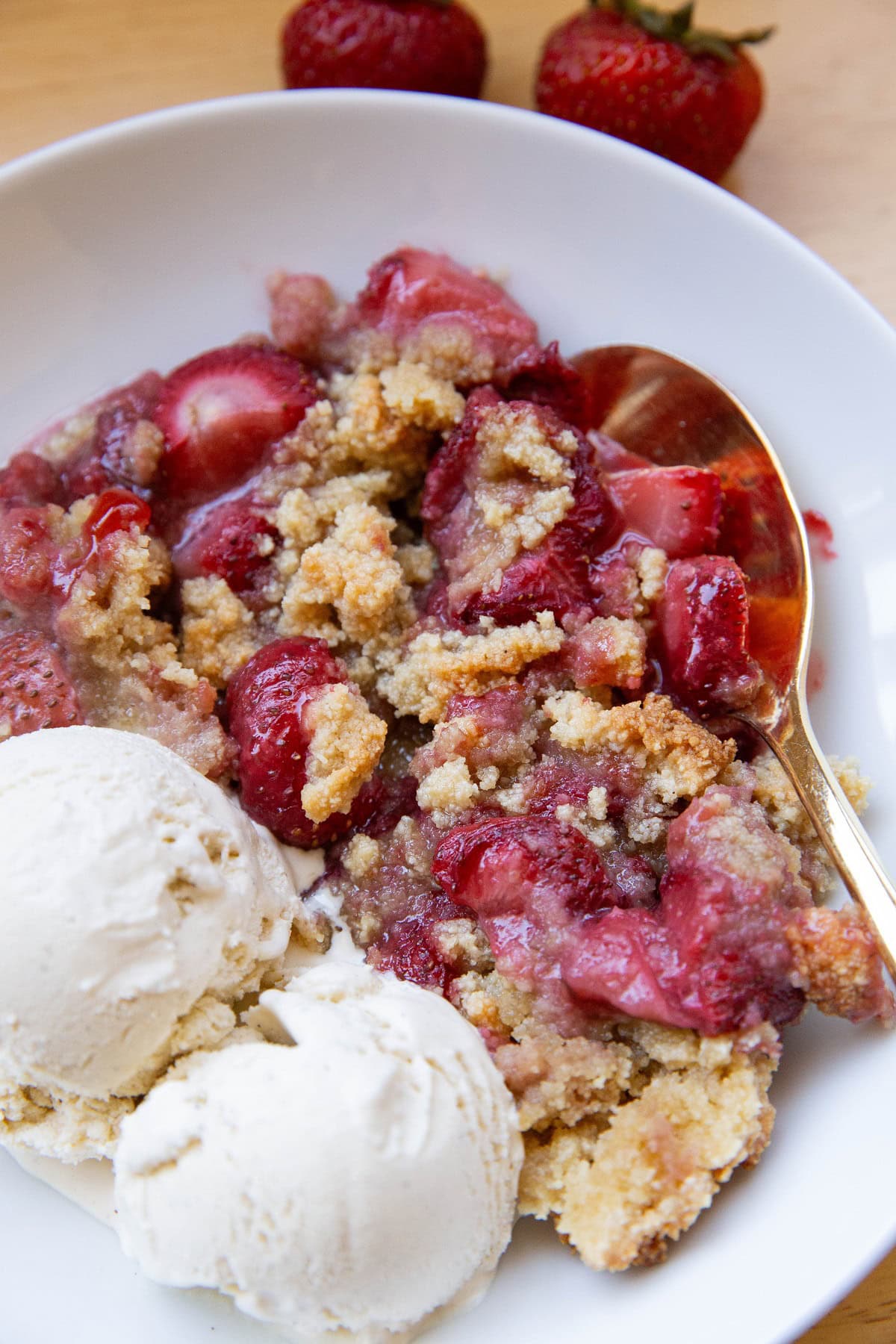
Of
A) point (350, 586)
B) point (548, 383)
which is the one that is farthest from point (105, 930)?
point (548, 383)

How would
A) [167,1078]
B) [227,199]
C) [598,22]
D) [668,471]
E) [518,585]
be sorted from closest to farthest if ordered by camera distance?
1. [167,1078]
2. [518,585]
3. [668,471]
4. [227,199]
5. [598,22]

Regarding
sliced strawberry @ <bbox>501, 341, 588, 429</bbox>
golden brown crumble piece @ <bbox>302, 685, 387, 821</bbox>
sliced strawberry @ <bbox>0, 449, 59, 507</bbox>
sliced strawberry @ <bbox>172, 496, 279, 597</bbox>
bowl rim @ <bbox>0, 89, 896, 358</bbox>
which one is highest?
bowl rim @ <bbox>0, 89, 896, 358</bbox>

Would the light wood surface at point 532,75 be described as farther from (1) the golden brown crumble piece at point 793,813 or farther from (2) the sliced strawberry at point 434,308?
(1) the golden brown crumble piece at point 793,813

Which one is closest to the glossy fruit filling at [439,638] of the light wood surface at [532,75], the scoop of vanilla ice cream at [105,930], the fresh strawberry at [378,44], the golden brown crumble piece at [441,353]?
the golden brown crumble piece at [441,353]

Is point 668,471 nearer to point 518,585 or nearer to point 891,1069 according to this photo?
point 518,585

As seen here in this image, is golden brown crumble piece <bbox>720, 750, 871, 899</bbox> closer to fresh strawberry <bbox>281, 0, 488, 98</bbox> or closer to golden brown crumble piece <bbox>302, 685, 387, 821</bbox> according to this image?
golden brown crumble piece <bbox>302, 685, 387, 821</bbox>

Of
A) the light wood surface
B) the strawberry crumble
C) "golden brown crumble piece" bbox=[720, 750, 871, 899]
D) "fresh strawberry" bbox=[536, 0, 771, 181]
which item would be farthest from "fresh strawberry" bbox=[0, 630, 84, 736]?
"fresh strawberry" bbox=[536, 0, 771, 181]

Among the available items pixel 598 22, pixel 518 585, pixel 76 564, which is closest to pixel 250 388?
pixel 76 564
